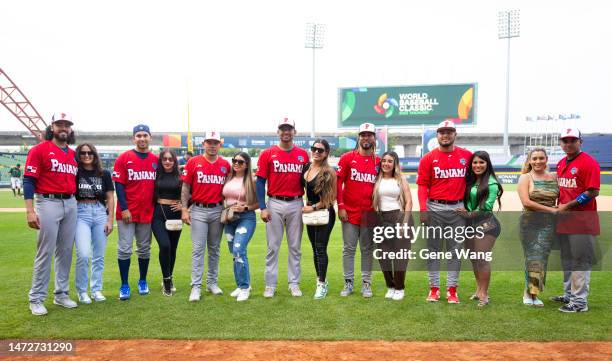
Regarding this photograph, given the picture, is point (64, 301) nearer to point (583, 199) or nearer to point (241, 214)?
point (241, 214)

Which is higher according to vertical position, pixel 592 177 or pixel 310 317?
pixel 592 177

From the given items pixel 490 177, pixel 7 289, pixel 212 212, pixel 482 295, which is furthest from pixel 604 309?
pixel 7 289

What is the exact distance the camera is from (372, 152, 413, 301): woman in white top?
18.2 ft

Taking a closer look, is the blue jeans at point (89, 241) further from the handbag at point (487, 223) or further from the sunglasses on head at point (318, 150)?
the handbag at point (487, 223)

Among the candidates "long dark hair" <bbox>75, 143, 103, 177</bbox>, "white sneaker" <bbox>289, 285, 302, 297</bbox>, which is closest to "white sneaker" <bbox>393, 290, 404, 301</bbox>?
"white sneaker" <bbox>289, 285, 302, 297</bbox>

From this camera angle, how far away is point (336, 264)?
25.3ft

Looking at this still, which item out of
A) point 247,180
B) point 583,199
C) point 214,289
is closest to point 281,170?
point 247,180

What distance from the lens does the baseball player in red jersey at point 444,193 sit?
17.6ft

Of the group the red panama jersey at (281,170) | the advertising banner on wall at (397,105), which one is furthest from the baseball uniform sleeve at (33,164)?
the advertising banner on wall at (397,105)

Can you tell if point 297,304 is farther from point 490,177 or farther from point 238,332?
point 490,177

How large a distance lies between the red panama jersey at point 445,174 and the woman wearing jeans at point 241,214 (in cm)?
207

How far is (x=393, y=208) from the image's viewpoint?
555 cm

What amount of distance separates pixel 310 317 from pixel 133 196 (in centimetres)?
257

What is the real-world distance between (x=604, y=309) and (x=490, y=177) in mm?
1886
